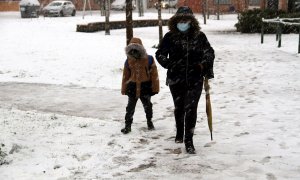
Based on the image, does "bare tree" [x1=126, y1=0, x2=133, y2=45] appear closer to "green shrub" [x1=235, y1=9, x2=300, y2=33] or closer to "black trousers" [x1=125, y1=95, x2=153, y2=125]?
"black trousers" [x1=125, y1=95, x2=153, y2=125]

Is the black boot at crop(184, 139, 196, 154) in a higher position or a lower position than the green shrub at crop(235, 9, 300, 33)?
lower

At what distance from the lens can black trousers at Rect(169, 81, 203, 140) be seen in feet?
18.6

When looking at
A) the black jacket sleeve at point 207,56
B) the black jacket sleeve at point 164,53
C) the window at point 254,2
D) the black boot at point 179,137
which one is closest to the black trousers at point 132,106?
the black boot at point 179,137

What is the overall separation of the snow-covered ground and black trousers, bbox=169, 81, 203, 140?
385 mm

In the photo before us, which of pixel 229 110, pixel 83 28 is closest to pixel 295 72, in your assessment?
pixel 229 110

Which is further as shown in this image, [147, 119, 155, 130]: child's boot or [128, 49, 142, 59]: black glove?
[147, 119, 155, 130]: child's boot

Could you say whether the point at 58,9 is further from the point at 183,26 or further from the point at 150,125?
the point at 183,26

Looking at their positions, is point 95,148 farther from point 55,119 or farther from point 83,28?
point 83,28

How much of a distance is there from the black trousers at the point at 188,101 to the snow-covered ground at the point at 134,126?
38 centimetres

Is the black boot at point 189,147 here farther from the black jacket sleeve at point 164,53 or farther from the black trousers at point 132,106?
the black trousers at point 132,106

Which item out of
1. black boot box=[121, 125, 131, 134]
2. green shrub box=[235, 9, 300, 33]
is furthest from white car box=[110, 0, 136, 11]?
black boot box=[121, 125, 131, 134]

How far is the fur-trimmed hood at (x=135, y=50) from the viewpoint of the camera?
649 centimetres

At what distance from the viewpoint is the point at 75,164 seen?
17.9 ft

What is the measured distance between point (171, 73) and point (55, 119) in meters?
2.84
